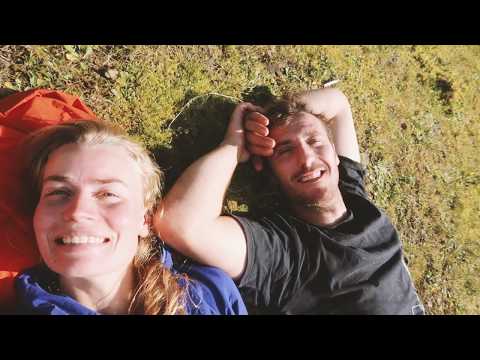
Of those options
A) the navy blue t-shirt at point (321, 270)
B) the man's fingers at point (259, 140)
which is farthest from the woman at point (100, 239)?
the man's fingers at point (259, 140)

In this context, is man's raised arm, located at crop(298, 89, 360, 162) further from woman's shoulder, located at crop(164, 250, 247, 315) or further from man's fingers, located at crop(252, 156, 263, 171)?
woman's shoulder, located at crop(164, 250, 247, 315)

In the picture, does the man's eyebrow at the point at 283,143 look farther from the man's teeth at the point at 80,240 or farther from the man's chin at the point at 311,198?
the man's teeth at the point at 80,240

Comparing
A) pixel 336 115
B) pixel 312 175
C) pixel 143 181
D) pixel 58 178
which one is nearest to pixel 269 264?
pixel 312 175

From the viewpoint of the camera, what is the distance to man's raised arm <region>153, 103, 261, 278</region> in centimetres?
291

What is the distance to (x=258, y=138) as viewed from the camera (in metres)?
3.60

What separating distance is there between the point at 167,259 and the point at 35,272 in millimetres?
800

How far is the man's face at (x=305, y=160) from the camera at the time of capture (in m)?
3.50

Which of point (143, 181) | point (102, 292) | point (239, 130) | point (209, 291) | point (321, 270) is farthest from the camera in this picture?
point (239, 130)

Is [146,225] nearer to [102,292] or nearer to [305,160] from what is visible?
[102,292]

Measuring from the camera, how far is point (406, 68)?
206 inches

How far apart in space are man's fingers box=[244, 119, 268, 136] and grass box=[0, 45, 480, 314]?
0.32m

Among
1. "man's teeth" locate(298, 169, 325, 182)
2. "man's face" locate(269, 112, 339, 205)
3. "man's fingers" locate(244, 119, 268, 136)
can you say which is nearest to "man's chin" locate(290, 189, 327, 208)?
"man's face" locate(269, 112, 339, 205)

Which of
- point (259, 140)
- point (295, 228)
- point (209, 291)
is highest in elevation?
point (259, 140)

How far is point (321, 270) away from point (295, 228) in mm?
378
